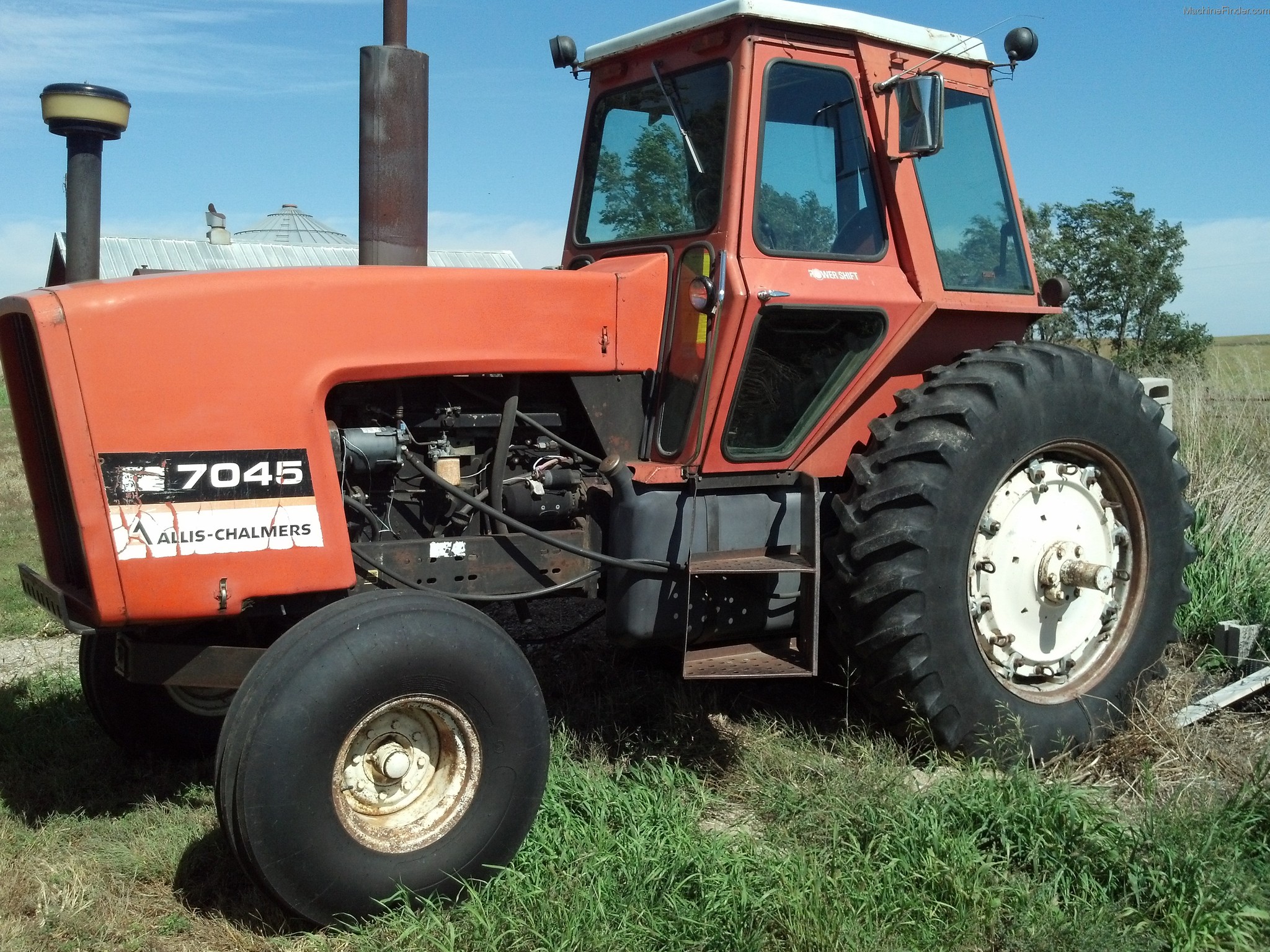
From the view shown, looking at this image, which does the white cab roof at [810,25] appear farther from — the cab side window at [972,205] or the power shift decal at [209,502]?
the power shift decal at [209,502]

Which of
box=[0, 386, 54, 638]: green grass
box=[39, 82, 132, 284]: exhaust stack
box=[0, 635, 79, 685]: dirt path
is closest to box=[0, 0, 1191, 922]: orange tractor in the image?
box=[0, 386, 54, 638]: green grass

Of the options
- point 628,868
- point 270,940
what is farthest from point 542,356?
point 270,940

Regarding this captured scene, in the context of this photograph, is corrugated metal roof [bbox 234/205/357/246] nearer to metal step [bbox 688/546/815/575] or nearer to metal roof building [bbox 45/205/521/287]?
metal roof building [bbox 45/205/521/287]

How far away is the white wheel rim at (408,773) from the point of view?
3.35m

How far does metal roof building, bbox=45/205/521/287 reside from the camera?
21500mm

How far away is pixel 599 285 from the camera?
13.5 ft

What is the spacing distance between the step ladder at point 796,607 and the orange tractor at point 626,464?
2cm

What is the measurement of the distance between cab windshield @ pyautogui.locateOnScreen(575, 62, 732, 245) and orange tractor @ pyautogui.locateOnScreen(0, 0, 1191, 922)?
0.02 m

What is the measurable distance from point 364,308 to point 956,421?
201 centimetres

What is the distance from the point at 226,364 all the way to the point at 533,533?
1.11 metres

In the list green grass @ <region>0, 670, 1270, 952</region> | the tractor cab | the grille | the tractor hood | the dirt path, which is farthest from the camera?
the dirt path

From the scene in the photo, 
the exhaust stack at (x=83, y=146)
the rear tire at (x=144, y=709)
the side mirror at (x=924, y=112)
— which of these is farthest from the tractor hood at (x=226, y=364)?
the exhaust stack at (x=83, y=146)

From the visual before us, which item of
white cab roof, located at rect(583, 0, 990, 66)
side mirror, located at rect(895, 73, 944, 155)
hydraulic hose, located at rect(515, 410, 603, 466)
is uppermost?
white cab roof, located at rect(583, 0, 990, 66)

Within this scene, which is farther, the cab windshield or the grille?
the cab windshield
